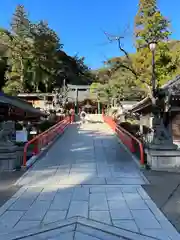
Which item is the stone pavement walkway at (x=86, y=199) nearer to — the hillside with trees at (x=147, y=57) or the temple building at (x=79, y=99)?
the hillside with trees at (x=147, y=57)

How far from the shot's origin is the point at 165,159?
30.3 ft

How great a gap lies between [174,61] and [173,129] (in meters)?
13.3

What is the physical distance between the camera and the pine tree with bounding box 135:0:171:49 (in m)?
30.5

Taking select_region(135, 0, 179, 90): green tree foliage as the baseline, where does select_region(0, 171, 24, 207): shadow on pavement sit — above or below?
below

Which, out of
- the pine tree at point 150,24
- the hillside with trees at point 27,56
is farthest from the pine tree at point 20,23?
the pine tree at point 150,24

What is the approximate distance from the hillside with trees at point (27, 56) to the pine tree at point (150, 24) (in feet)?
77.3

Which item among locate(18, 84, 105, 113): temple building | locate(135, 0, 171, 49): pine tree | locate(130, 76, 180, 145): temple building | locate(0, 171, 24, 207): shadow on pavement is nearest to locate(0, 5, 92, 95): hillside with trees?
locate(18, 84, 105, 113): temple building

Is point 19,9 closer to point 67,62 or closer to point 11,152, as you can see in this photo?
point 67,62

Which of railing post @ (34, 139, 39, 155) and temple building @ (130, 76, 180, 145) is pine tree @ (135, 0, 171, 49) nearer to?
temple building @ (130, 76, 180, 145)

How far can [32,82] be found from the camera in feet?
185

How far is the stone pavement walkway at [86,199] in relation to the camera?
493cm

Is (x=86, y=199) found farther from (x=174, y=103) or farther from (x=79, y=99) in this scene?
(x=79, y=99)

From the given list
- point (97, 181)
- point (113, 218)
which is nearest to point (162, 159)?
point (97, 181)

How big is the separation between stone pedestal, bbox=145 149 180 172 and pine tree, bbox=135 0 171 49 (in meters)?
22.0
